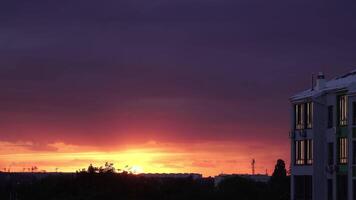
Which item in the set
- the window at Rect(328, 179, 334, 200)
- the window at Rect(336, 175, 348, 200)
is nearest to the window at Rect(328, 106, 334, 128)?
the window at Rect(328, 179, 334, 200)

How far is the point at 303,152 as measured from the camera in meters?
72.9

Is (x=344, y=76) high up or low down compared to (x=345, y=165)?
up

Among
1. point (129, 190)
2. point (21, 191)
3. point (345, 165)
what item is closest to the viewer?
point (345, 165)

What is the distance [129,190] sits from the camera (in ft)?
332

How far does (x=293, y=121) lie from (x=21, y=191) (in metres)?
66.4

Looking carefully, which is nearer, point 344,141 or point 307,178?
point 344,141

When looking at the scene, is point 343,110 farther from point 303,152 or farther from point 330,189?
point 303,152

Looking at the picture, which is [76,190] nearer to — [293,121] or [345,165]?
[293,121]

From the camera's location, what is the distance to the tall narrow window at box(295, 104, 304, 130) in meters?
73.8

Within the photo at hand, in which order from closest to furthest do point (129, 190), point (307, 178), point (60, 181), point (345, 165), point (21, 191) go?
point (345, 165), point (307, 178), point (129, 190), point (60, 181), point (21, 191)

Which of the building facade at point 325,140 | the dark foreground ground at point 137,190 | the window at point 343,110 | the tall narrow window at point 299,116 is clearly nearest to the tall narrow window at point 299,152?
the building facade at point 325,140

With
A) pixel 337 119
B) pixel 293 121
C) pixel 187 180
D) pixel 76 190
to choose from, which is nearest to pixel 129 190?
pixel 76 190

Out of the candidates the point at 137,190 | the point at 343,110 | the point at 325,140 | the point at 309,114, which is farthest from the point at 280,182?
the point at 343,110

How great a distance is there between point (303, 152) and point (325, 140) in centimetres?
299
